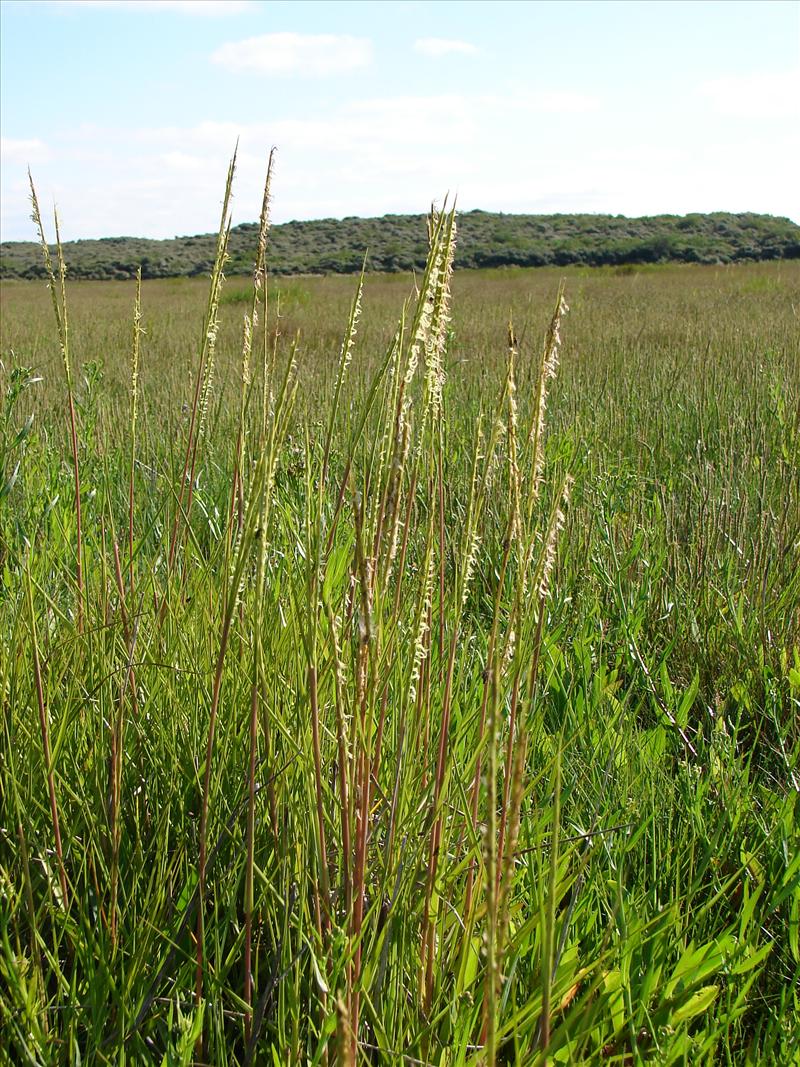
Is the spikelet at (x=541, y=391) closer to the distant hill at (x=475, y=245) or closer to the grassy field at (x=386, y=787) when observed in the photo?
the grassy field at (x=386, y=787)

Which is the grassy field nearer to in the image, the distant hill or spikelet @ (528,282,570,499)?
spikelet @ (528,282,570,499)

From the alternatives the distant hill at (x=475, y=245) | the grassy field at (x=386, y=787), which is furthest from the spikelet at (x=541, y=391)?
the distant hill at (x=475, y=245)

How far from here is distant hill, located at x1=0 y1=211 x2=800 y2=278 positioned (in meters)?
35.9

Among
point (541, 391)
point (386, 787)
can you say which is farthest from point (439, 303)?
point (386, 787)

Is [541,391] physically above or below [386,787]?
above

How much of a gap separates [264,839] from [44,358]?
7.80 meters

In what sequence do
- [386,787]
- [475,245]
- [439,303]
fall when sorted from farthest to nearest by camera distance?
[475,245]
[386,787]
[439,303]

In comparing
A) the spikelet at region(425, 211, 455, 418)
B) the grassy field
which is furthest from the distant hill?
the spikelet at region(425, 211, 455, 418)

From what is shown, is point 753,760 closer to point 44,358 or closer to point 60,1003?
point 60,1003

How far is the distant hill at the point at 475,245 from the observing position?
3591 cm

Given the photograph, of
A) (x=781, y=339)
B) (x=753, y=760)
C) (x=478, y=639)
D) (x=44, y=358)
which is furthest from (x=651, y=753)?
(x=44, y=358)

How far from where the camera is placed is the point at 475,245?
41.7 meters

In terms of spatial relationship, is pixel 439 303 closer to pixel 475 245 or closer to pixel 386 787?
pixel 386 787

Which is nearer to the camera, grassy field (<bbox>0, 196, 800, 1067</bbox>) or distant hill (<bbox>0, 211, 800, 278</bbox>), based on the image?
grassy field (<bbox>0, 196, 800, 1067</bbox>)
